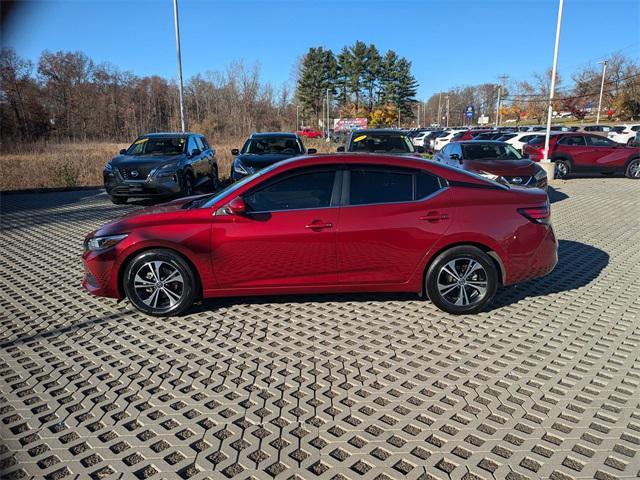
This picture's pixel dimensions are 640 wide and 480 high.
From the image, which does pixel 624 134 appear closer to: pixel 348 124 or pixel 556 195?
pixel 556 195

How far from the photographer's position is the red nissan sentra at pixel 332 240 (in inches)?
171

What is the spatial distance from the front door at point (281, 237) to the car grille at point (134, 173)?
22.5 ft

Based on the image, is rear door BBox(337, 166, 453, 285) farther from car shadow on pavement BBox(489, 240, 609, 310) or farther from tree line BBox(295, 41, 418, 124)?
tree line BBox(295, 41, 418, 124)

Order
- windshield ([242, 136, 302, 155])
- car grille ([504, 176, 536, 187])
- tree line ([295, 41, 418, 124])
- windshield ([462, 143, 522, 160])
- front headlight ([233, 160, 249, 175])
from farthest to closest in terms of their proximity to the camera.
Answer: tree line ([295, 41, 418, 124]) → windshield ([242, 136, 302, 155]) → windshield ([462, 143, 522, 160]) → front headlight ([233, 160, 249, 175]) → car grille ([504, 176, 536, 187])

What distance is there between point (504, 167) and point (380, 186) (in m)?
6.98

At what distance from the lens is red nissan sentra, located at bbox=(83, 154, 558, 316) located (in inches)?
171

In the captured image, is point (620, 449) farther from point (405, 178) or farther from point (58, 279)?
point (58, 279)

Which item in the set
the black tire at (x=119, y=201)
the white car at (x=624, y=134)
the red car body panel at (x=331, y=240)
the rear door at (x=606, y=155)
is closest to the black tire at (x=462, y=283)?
the red car body panel at (x=331, y=240)

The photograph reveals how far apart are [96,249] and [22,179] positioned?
13.6 m

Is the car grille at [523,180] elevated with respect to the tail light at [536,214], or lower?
lower

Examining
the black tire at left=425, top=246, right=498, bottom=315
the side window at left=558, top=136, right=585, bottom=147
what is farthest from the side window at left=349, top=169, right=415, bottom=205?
the side window at left=558, top=136, right=585, bottom=147

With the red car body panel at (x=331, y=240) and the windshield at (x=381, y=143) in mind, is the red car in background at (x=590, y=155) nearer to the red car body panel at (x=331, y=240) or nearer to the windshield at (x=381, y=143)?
the windshield at (x=381, y=143)

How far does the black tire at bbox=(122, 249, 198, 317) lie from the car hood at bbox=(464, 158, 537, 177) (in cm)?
→ 780

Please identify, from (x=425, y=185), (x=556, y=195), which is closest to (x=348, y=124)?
(x=556, y=195)
